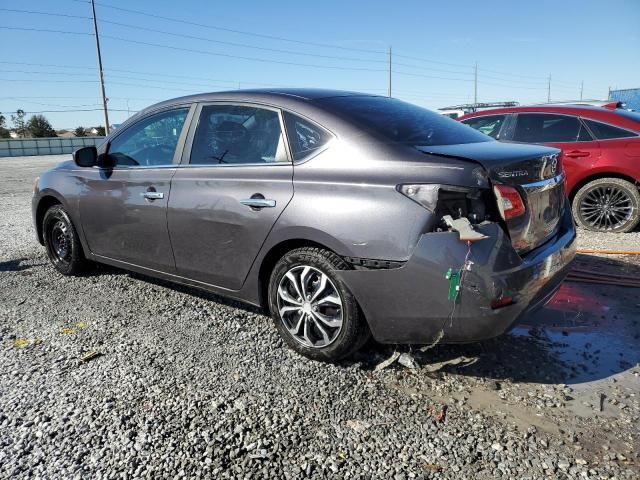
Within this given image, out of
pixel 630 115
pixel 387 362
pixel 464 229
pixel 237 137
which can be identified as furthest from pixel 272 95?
pixel 630 115

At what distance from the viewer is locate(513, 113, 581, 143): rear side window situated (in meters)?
6.47

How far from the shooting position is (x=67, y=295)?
176 inches

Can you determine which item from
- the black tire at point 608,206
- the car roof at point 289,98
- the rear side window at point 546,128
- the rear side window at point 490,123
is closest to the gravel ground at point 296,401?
the car roof at point 289,98

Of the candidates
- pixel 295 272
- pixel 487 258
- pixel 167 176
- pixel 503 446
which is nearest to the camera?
pixel 503 446

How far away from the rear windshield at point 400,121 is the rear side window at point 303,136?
18 cm

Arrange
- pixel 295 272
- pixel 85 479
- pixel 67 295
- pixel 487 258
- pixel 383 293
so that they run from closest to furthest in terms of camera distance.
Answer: pixel 85 479, pixel 487 258, pixel 383 293, pixel 295 272, pixel 67 295

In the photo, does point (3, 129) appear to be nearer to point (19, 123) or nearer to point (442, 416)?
point (19, 123)

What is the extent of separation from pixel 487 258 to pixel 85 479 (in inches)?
82.5

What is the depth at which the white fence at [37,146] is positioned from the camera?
45.6m

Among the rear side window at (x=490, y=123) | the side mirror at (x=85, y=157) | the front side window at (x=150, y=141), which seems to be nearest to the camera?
the front side window at (x=150, y=141)

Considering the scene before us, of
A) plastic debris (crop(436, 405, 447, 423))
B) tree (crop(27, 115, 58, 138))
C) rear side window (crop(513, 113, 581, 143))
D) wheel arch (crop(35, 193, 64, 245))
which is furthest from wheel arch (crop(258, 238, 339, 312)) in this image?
tree (crop(27, 115, 58, 138))

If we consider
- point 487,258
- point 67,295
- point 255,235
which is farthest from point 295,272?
point 67,295

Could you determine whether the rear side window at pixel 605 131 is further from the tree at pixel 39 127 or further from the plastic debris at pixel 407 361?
the tree at pixel 39 127

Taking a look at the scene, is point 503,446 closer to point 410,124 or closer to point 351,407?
point 351,407
